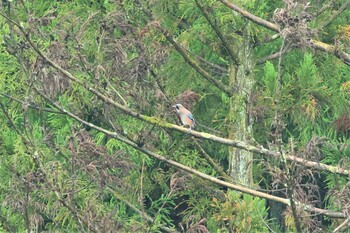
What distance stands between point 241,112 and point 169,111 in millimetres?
3683

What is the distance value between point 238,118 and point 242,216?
3.15 meters

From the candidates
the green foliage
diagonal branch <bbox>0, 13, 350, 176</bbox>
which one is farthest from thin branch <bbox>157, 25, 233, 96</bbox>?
diagonal branch <bbox>0, 13, 350, 176</bbox>

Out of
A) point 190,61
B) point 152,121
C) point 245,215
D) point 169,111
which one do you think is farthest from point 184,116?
point 152,121

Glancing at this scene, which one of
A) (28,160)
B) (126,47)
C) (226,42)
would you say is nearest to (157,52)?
(126,47)

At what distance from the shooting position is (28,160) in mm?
11742

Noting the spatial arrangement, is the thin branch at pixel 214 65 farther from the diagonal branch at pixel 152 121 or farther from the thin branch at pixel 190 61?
the diagonal branch at pixel 152 121

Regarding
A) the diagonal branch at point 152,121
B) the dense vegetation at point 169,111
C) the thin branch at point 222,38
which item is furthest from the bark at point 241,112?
the diagonal branch at point 152,121

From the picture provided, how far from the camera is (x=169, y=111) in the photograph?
7.17m

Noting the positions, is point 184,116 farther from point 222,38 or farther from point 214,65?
point 214,65

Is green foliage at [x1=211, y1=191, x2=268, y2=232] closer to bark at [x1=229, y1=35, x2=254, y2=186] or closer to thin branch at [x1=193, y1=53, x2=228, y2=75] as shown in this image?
bark at [x1=229, y1=35, x2=254, y2=186]

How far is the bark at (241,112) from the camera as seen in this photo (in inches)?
419

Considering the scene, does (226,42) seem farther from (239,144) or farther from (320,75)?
(239,144)

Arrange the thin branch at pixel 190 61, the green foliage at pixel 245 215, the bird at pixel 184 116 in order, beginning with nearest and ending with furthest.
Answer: the green foliage at pixel 245 215, the bird at pixel 184 116, the thin branch at pixel 190 61

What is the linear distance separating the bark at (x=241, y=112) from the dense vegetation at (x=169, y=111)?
14 mm
